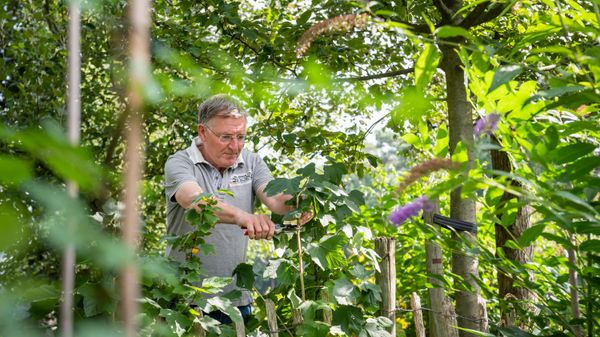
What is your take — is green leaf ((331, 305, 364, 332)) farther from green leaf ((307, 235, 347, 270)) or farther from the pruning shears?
the pruning shears

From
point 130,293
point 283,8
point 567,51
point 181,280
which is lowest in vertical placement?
point 181,280

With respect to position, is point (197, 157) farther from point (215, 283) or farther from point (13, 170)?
point (13, 170)

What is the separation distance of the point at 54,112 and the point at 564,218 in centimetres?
536

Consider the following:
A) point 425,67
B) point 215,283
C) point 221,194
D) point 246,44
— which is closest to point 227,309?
point 215,283

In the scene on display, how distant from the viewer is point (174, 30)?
4.18 metres

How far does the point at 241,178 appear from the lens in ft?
10.8

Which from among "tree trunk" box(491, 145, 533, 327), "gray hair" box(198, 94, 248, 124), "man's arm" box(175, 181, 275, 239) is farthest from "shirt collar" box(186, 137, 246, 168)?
"tree trunk" box(491, 145, 533, 327)

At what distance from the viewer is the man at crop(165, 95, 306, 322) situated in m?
3.18

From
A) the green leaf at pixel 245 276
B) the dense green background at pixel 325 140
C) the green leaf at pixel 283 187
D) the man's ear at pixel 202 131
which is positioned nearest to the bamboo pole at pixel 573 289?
the dense green background at pixel 325 140

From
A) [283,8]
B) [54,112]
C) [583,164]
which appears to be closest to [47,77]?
[54,112]

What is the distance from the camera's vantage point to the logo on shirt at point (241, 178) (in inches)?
129

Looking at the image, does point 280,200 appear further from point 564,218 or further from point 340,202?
point 564,218

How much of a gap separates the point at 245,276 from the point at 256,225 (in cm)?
26

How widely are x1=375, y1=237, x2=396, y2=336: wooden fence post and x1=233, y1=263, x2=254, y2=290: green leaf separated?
0.67m
